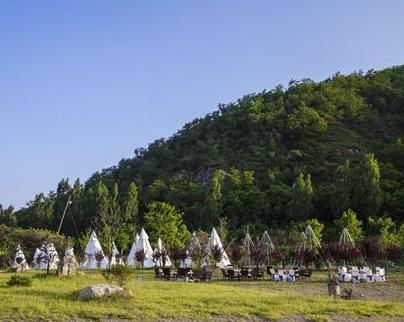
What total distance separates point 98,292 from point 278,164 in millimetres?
58620

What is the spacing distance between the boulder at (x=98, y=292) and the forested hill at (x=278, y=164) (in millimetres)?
41908

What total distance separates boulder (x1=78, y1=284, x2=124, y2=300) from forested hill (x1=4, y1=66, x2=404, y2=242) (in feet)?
137

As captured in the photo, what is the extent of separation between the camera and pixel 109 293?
615 inches

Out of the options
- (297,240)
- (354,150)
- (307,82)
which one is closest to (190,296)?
(297,240)

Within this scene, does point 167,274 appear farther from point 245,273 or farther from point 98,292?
point 98,292

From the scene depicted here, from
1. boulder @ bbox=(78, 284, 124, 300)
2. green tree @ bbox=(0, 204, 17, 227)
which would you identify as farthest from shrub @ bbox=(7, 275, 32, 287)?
green tree @ bbox=(0, 204, 17, 227)

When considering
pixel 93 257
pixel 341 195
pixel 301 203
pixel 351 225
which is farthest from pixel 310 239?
pixel 341 195

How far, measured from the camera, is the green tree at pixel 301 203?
184 feet

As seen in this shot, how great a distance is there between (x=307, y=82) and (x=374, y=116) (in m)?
12.5

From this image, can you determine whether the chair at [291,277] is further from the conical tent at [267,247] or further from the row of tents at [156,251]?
the conical tent at [267,247]

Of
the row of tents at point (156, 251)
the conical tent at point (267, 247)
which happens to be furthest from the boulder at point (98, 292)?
the conical tent at point (267, 247)

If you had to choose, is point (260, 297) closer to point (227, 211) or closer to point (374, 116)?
point (227, 211)

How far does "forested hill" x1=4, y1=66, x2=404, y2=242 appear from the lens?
58.1 meters

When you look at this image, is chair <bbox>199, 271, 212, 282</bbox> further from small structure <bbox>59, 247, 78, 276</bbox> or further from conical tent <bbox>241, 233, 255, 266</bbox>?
conical tent <bbox>241, 233, 255, 266</bbox>
